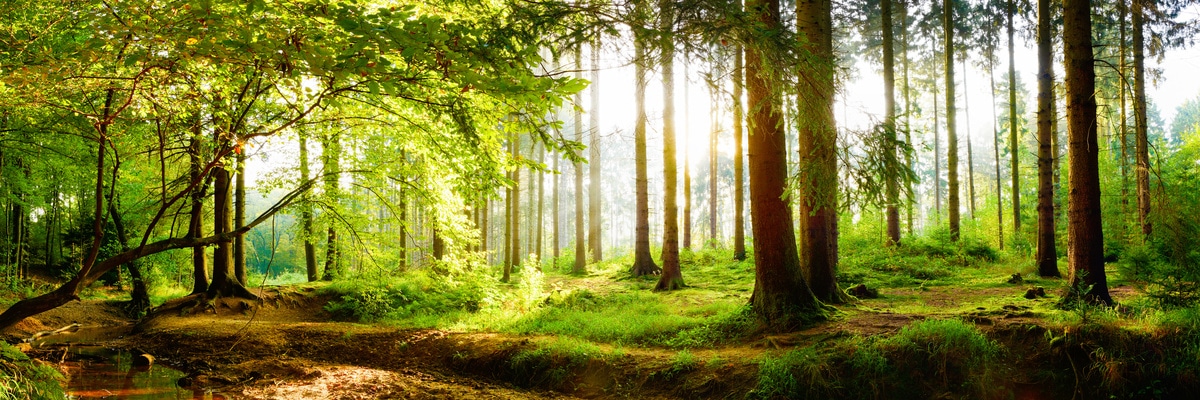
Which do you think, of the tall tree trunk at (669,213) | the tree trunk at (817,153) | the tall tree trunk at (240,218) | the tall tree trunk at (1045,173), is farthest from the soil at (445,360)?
the tall tree trunk at (669,213)

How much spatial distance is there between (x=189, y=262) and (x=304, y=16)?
2420 centimetres

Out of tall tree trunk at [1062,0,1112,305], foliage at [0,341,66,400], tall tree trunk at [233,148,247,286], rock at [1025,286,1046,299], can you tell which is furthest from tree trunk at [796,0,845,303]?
tall tree trunk at [233,148,247,286]

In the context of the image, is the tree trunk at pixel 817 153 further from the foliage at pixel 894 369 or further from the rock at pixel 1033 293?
the rock at pixel 1033 293

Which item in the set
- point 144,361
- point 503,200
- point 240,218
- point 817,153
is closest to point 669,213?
point 503,200

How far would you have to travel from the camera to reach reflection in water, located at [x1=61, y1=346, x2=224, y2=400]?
6.54 metres

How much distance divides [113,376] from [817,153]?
9713 millimetres

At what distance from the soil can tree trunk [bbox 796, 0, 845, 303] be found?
702mm

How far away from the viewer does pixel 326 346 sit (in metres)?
9.08

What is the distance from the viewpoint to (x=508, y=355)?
7434 millimetres

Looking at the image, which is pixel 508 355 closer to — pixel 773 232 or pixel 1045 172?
pixel 773 232

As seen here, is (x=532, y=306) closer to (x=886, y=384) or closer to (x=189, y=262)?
(x=886, y=384)

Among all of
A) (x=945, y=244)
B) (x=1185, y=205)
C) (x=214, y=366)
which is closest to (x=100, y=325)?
(x=214, y=366)

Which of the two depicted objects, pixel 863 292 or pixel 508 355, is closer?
pixel 508 355

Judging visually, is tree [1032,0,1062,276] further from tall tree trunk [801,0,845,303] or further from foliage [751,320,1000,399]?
foliage [751,320,1000,399]
